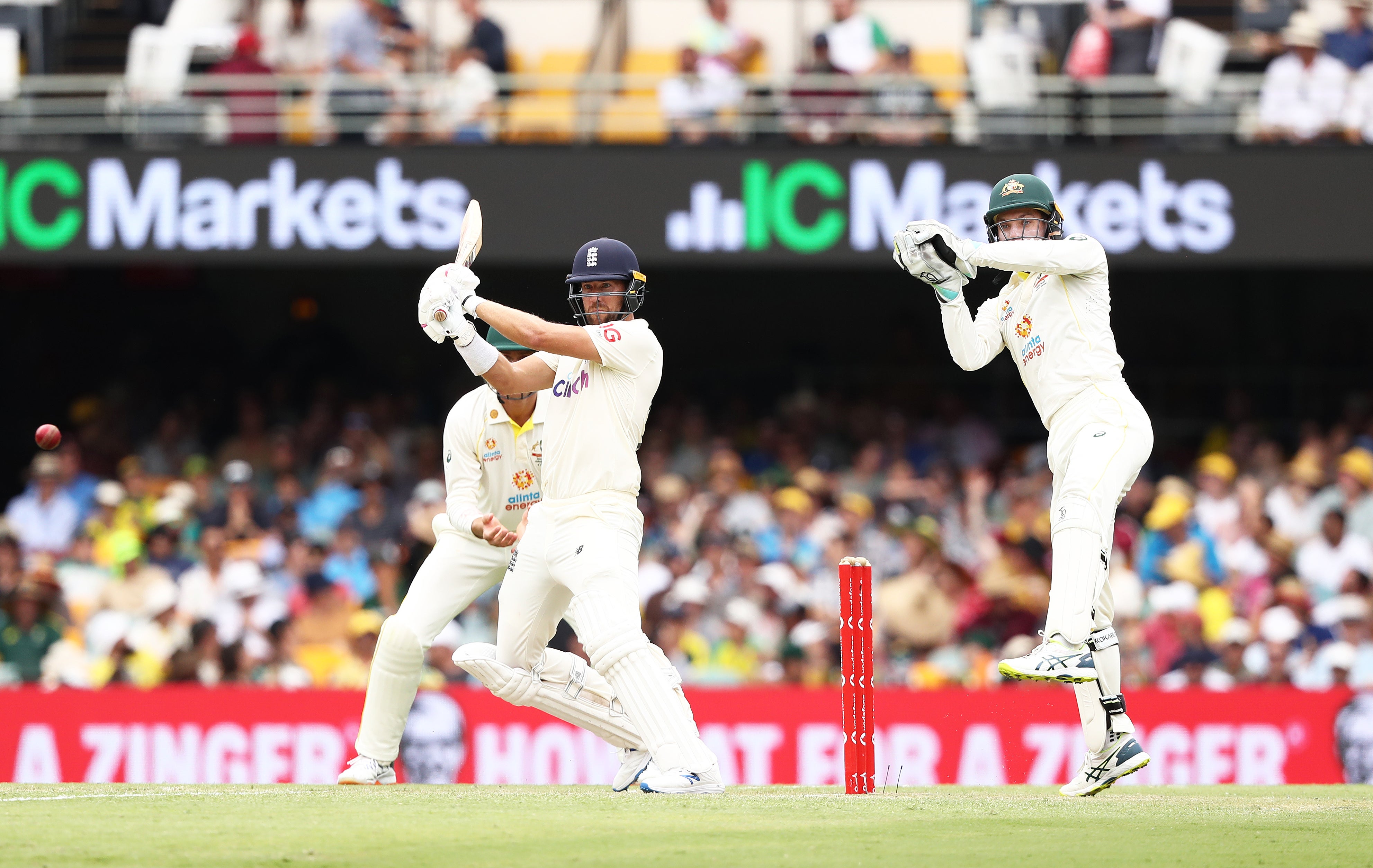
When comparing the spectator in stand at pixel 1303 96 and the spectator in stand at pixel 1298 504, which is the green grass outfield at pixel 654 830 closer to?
the spectator in stand at pixel 1298 504

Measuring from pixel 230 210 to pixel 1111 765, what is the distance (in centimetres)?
873

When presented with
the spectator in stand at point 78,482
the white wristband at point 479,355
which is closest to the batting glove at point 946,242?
the white wristband at point 479,355

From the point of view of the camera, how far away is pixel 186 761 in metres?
11.6

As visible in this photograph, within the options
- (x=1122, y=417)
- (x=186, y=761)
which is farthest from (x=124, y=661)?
(x=1122, y=417)

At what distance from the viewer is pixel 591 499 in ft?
23.5

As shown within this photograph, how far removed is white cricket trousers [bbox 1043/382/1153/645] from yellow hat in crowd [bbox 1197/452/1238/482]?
707cm

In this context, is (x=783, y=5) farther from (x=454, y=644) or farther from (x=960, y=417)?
(x=454, y=644)

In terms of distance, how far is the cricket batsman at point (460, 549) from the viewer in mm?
8016

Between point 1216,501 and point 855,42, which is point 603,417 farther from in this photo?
point 855,42

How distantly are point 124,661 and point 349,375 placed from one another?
4.20 metres

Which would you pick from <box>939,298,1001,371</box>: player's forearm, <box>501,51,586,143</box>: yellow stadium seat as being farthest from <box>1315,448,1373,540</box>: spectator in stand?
<box>939,298,1001,371</box>: player's forearm

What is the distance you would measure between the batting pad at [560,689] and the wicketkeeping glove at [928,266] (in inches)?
82.2

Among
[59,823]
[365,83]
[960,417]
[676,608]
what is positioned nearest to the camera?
[59,823]

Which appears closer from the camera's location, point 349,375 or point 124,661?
point 124,661
